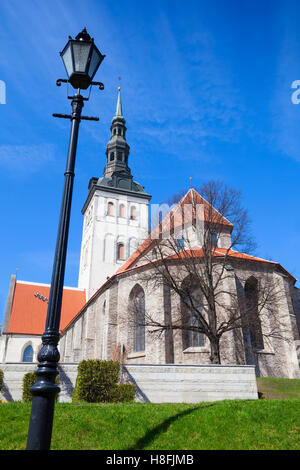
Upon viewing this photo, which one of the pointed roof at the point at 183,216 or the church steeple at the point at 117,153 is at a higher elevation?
the church steeple at the point at 117,153

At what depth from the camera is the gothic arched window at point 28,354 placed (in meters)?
39.6

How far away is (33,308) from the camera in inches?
1742

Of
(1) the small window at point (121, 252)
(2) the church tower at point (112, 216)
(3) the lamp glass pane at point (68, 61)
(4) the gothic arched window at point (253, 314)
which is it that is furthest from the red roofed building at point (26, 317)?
(3) the lamp glass pane at point (68, 61)

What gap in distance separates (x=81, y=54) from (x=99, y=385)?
11.8 metres

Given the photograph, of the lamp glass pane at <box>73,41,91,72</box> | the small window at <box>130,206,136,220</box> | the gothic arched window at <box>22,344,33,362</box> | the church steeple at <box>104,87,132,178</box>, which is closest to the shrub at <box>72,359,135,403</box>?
the lamp glass pane at <box>73,41,91,72</box>

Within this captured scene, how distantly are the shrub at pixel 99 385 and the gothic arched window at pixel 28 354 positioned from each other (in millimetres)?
29317

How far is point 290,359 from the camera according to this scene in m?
20.7

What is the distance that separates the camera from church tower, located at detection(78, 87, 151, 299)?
138 feet

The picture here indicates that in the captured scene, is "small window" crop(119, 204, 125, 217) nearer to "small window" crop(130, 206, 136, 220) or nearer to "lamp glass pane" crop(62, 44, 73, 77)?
"small window" crop(130, 206, 136, 220)

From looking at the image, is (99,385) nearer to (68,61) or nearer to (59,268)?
(59,268)

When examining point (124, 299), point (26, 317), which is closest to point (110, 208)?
point (26, 317)

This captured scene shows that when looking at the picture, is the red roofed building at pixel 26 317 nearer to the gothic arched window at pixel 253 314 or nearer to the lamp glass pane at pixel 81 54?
the gothic arched window at pixel 253 314
